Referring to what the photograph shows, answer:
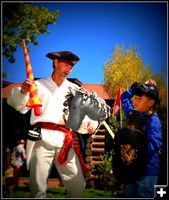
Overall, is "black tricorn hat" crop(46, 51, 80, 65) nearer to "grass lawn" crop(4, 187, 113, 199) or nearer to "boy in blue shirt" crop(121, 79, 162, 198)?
"boy in blue shirt" crop(121, 79, 162, 198)

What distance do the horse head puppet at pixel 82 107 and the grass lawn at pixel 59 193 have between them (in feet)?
2.34

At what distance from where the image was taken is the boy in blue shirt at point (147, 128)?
4.32 meters

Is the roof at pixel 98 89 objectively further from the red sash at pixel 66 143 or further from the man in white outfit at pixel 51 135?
the red sash at pixel 66 143

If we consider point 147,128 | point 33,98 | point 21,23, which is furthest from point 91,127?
point 21,23

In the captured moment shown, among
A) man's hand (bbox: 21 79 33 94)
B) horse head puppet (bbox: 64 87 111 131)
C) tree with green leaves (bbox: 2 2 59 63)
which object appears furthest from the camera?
tree with green leaves (bbox: 2 2 59 63)

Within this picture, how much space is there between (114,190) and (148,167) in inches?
18.5

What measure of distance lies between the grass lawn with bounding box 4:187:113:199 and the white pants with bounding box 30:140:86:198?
0.06 meters

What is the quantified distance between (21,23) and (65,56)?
2.29 feet

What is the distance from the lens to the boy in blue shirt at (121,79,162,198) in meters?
4.32

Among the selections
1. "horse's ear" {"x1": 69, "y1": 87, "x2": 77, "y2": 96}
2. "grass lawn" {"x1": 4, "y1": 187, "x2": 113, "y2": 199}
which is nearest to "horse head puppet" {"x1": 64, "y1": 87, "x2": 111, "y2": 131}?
"horse's ear" {"x1": 69, "y1": 87, "x2": 77, "y2": 96}

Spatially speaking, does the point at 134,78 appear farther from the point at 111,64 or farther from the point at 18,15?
the point at 18,15

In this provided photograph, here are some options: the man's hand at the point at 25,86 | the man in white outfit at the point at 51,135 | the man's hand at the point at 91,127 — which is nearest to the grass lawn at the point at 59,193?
the man in white outfit at the point at 51,135

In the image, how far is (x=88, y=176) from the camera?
14.4 ft

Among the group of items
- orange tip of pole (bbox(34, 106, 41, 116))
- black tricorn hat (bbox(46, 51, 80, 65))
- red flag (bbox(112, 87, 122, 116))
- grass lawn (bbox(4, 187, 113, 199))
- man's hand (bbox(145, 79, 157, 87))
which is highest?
black tricorn hat (bbox(46, 51, 80, 65))
